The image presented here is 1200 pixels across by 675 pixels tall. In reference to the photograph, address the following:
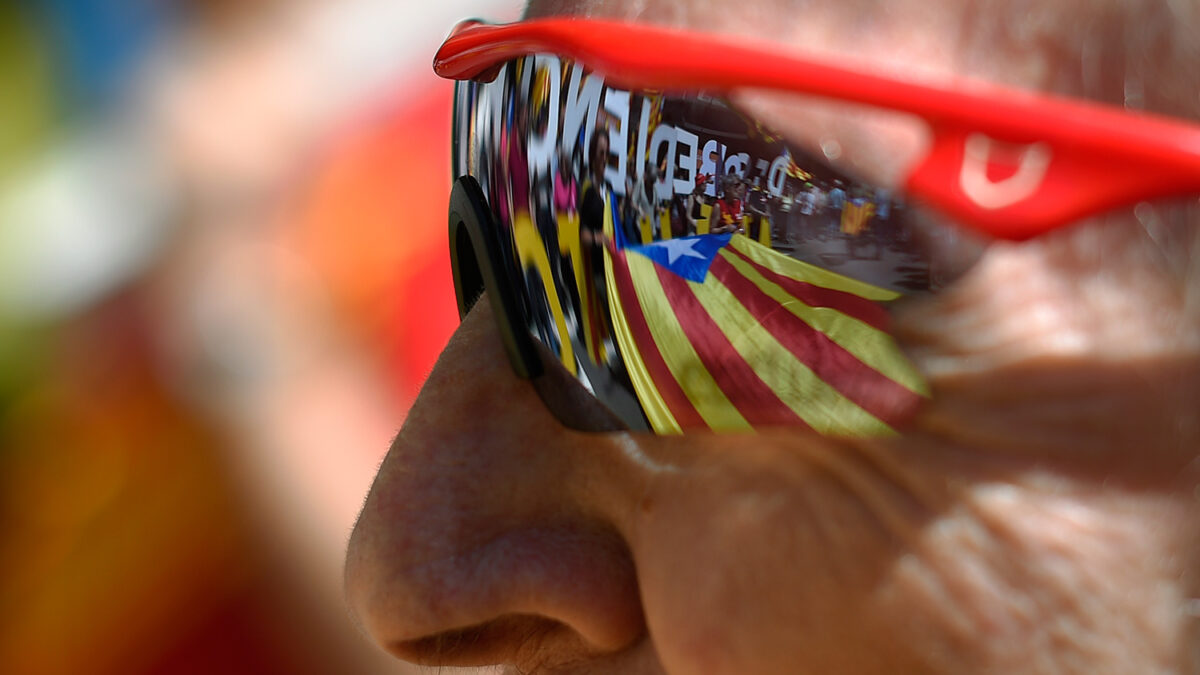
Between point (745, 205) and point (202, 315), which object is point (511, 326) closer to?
point (745, 205)

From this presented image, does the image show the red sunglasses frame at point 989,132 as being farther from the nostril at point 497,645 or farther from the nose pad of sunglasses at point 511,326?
the nostril at point 497,645

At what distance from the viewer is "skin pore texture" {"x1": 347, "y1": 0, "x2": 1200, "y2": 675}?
575 millimetres

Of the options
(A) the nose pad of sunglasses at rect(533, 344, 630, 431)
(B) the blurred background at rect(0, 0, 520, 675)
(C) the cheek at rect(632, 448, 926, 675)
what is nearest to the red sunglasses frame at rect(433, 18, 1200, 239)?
(C) the cheek at rect(632, 448, 926, 675)

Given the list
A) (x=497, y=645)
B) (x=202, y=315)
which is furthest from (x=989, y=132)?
(x=202, y=315)

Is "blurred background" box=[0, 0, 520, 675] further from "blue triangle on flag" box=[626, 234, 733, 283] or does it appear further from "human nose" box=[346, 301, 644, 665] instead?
"blue triangle on flag" box=[626, 234, 733, 283]

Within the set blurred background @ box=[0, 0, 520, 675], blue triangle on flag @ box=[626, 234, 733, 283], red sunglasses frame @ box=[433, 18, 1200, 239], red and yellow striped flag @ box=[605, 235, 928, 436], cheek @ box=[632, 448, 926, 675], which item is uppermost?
red sunglasses frame @ box=[433, 18, 1200, 239]

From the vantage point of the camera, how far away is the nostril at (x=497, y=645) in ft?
2.99

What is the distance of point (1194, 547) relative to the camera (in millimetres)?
577

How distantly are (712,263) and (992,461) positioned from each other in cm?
21

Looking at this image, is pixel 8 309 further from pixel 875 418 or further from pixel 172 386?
pixel 875 418

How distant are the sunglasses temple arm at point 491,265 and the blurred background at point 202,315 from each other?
120 cm

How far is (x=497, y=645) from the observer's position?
938 mm

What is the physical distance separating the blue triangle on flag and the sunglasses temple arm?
25cm

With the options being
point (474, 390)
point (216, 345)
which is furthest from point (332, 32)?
point (474, 390)
